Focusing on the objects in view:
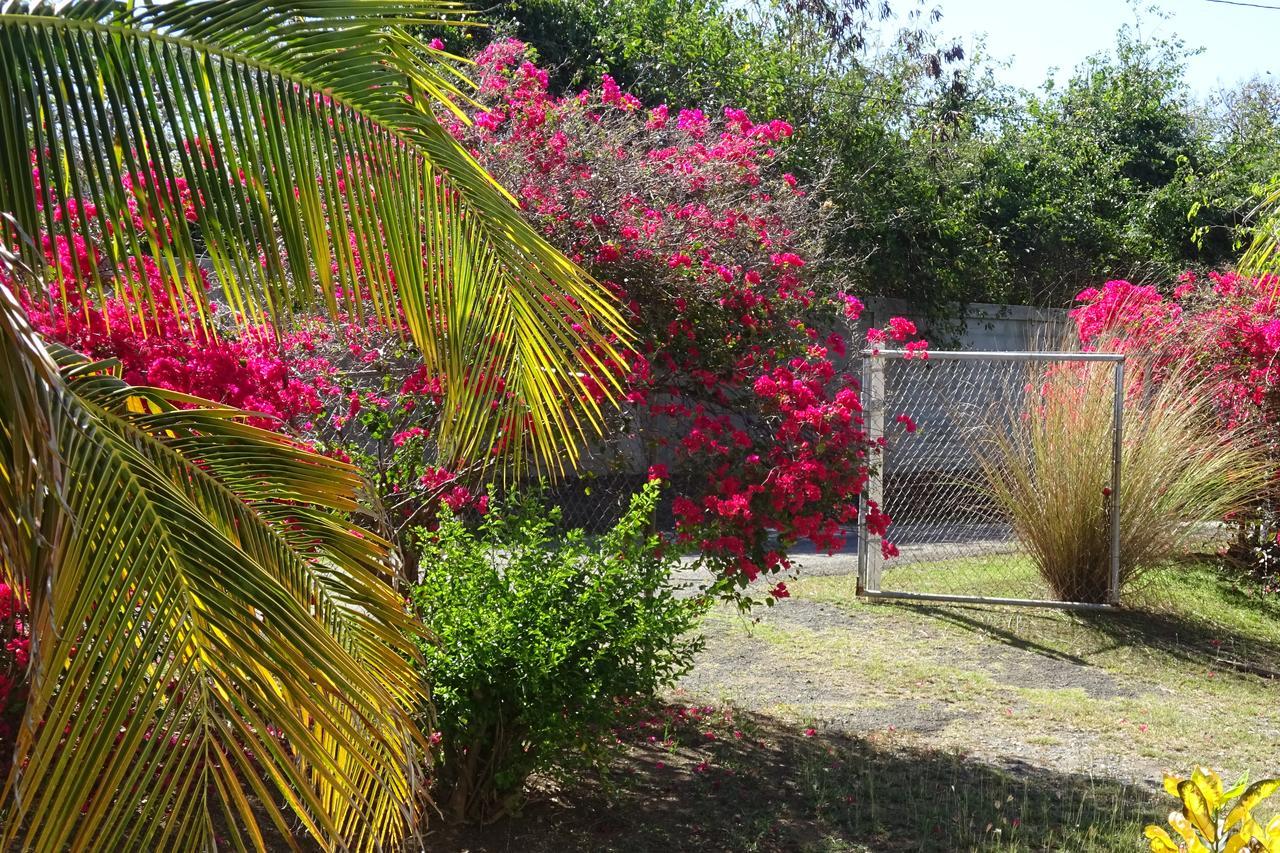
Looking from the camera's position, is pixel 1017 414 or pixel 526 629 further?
pixel 1017 414

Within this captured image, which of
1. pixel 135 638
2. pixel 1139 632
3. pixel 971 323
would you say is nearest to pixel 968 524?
pixel 1139 632

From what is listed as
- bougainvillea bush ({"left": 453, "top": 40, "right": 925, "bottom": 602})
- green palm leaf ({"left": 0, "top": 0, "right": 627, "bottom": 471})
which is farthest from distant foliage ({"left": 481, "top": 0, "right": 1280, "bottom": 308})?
green palm leaf ({"left": 0, "top": 0, "right": 627, "bottom": 471})

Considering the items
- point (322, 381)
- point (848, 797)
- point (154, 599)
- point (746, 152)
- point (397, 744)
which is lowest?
point (848, 797)

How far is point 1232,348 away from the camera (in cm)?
954

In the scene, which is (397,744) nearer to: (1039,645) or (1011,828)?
(1011,828)

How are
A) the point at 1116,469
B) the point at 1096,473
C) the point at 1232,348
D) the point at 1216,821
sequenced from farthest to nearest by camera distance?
the point at 1232,348 < the point at 1096,473 < the point at 1116,469 < the point at 1216,821

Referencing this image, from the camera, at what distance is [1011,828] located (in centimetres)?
466

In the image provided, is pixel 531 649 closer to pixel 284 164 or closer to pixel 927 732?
pixel 284 164

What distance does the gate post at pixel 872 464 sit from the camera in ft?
26.9

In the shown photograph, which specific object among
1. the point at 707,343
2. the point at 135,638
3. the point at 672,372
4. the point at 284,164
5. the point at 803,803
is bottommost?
the point at 803,803

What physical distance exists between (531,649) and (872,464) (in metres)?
4.31

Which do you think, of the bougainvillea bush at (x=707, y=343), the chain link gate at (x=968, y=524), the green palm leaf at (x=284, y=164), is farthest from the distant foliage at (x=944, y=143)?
the green palm leaf at (x=284, y=164)

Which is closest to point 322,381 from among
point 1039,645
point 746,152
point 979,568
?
point 746,152

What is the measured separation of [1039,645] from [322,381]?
15.6ft
